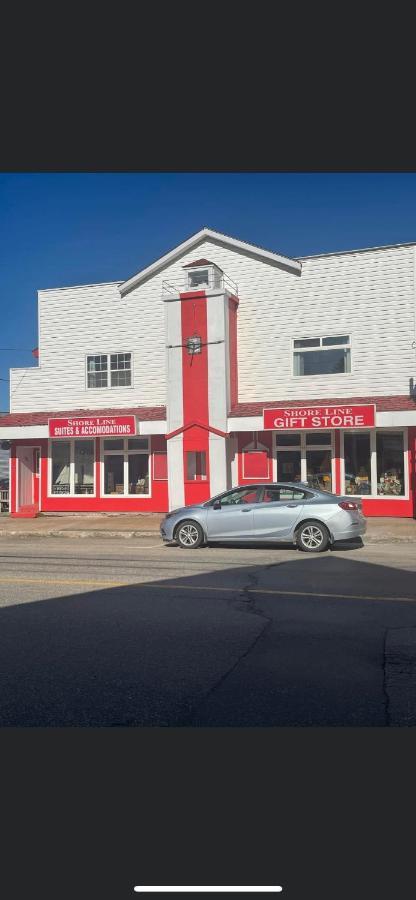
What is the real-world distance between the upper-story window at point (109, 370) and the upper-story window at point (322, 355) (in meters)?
5.78

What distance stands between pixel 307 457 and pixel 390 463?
99.7 inches

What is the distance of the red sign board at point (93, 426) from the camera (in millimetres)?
23891

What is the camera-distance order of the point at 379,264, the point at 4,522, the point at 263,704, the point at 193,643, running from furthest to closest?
the point at 4,522 < the point at 379,264 < the point at 193,643 < the point at 263,704

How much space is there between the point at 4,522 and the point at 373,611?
17.2m

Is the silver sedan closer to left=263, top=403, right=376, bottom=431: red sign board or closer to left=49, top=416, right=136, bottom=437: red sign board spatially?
left=263, top=403, right=376, bottom=431: red sign board

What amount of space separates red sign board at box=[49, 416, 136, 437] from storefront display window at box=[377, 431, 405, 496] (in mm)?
7502

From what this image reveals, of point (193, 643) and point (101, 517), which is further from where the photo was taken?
point (101, 517)

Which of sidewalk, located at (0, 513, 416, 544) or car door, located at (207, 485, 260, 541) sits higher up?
car door, located at (207, 485, 260, 541)

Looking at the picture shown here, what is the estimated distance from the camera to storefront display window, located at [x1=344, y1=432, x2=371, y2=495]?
2280 centimetres

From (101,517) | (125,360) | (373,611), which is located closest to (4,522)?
(101,517)

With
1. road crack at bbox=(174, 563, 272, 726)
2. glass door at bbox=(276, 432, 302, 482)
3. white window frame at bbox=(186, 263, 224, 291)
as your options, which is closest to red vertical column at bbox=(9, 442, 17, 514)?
white window frame at bbox=(186, 263, 224, 291)

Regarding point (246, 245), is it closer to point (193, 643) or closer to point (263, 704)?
point (193, 643)

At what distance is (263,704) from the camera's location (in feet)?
19.2

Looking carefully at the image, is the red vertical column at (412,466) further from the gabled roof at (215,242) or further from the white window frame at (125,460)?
the white window frame at (125,460)
